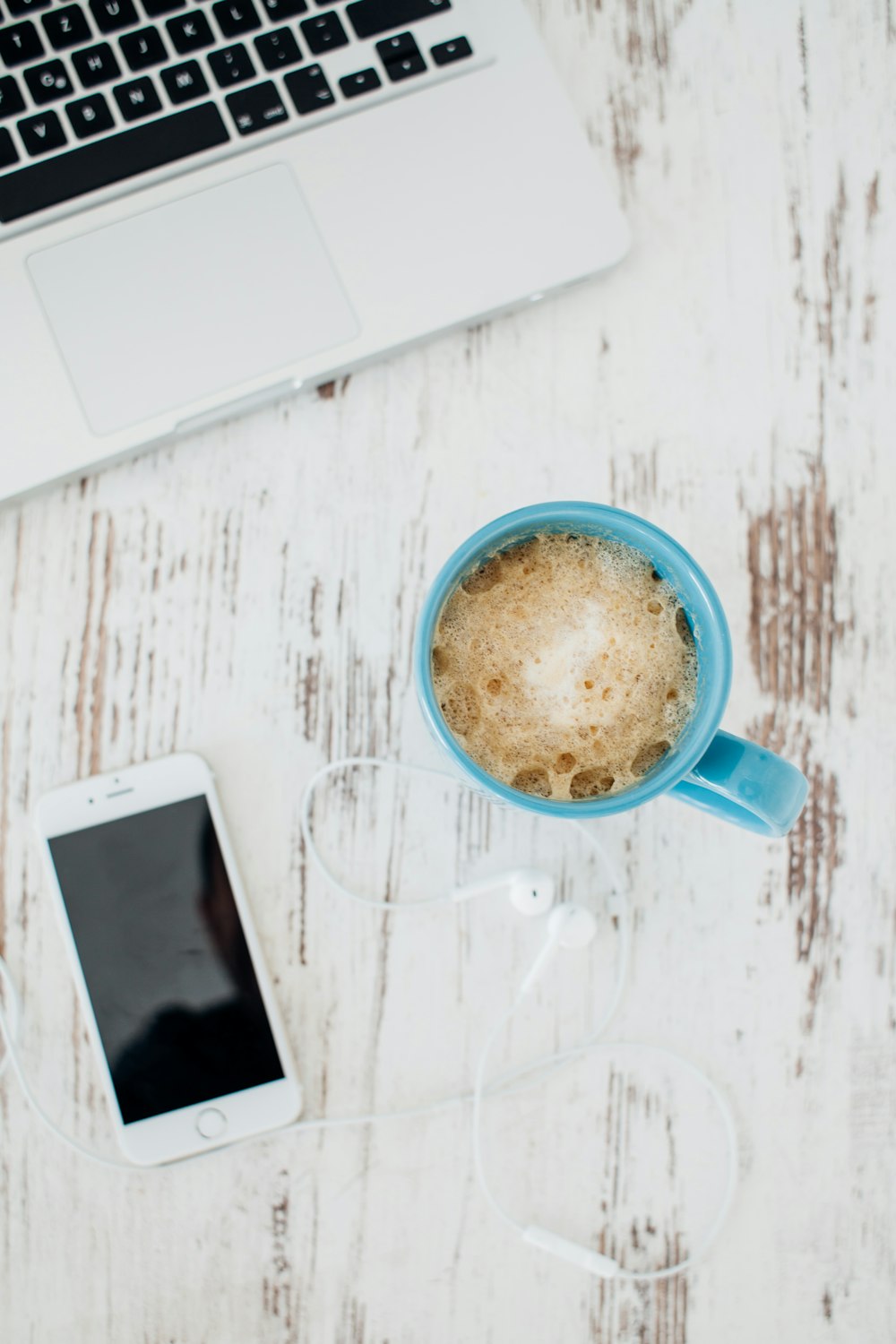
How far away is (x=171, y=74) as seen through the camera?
0.61 meters

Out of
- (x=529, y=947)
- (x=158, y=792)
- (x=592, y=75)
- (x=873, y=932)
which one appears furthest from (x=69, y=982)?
(x=592, y=75)

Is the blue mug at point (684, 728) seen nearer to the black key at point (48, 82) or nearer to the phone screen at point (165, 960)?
the phone screen at point (165, 960)

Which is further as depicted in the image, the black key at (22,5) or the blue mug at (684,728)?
the black key at (22,5)

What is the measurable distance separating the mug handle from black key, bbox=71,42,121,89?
21.4 inches

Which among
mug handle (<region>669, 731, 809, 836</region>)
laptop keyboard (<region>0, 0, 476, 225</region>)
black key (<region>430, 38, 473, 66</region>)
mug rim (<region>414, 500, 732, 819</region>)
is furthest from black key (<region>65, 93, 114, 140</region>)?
mug handle (<region>669, 731, 809, 836</region>)

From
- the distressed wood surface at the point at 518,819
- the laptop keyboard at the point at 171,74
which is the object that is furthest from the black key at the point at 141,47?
the distressed wood surface at the point at 518,819

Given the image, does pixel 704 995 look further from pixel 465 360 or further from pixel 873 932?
pixel 465 360

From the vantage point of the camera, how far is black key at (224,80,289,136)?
62 centimetres

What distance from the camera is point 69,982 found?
646 millimetres

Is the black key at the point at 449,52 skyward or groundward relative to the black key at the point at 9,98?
groundward

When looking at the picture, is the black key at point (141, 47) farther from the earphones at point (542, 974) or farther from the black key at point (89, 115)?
the earphones at point (542, 974)

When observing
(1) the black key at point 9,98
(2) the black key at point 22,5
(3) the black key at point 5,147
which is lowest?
(3) the black key at point 5,147

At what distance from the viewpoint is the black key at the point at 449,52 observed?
631 millimetres

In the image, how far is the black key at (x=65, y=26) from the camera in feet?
1.99
